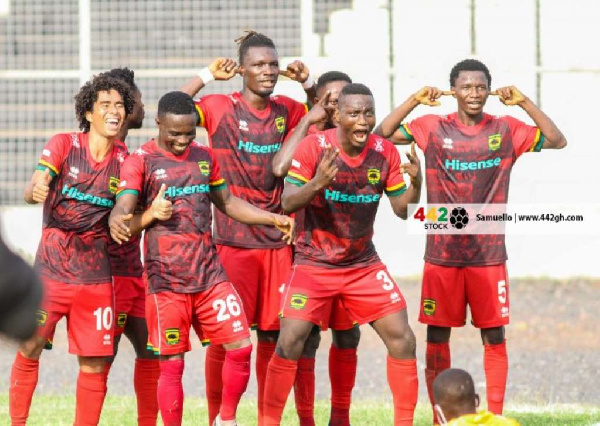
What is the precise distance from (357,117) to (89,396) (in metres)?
2.44

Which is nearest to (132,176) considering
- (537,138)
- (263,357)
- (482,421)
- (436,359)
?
(263,357)

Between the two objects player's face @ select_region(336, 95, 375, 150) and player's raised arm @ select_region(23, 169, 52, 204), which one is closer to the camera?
player's raised arm @ select_region(23, 169, 52, 204)

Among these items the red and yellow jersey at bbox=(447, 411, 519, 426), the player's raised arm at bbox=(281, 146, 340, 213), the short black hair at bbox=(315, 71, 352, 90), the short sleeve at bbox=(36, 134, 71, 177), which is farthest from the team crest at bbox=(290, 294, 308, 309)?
the red and yellow jersey at bbox=(447, 411, 519, 426)

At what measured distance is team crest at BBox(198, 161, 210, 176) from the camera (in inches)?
304

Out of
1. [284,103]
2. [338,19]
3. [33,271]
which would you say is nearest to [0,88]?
[338,19]

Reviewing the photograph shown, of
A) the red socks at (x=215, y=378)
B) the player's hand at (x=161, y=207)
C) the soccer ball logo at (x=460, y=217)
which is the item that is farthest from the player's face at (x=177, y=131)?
the soccer ball logo at (x=460, y=217)

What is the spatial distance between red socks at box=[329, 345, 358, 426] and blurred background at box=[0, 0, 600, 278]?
398 inches

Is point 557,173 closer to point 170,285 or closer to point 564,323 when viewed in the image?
point 564,323

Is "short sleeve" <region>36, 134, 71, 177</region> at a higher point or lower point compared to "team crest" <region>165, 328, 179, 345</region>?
higher

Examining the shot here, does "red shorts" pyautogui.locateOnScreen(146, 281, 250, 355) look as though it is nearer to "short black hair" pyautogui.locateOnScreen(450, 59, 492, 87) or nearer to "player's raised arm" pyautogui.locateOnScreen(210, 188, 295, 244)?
"player's raised arm" pyautogui.locateOnScreen(210, 188, 295, 244)

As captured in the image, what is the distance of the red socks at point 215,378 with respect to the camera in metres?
8.51

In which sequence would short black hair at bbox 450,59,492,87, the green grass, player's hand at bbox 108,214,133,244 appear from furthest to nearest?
the green grass → short black hair at bbox 450,59,492,87 → player's hand at bbox 108,214,133,244

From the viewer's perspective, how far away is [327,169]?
7.19 meters

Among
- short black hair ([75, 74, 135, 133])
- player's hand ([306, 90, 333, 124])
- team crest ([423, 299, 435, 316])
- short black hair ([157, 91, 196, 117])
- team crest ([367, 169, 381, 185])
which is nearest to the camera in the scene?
short black hair ([157, 91, 196, 117])
